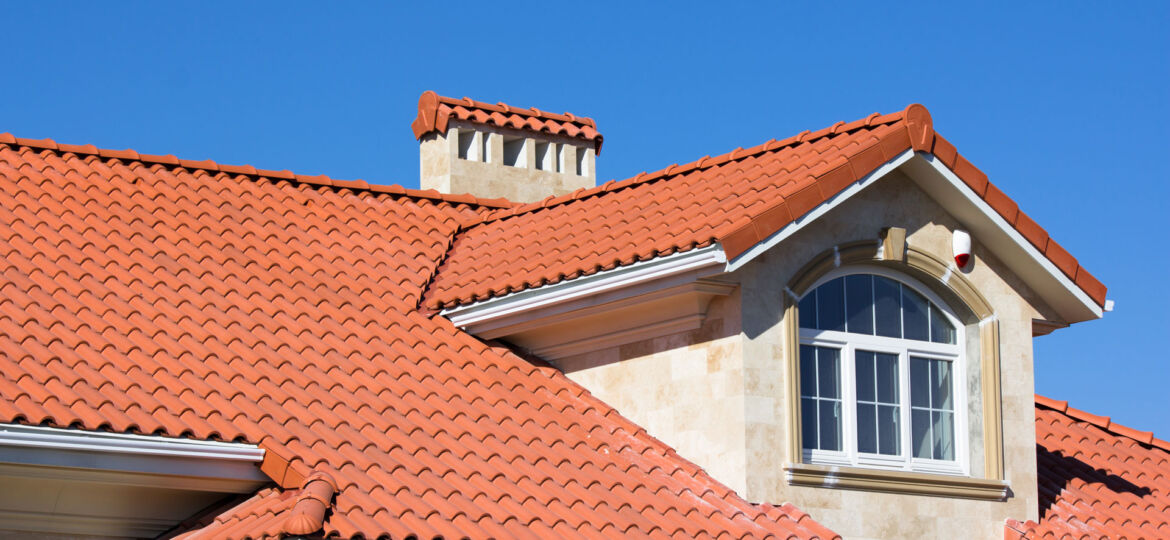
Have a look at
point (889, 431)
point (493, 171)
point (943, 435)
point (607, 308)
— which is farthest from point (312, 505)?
point (493, 171)

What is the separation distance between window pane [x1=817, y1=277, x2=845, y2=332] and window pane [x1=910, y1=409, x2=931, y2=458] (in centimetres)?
101

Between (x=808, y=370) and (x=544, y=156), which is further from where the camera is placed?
(x=544, y=156)

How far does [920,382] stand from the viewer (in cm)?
1402

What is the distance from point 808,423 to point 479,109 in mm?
7133

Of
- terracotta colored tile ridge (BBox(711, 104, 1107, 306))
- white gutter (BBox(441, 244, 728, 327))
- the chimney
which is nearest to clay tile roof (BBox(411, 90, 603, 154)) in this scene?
the chimney

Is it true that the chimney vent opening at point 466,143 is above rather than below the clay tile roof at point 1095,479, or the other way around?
above

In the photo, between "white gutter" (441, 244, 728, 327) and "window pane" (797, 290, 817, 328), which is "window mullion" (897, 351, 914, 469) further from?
"white gutter" (441, 244, 728, 327)

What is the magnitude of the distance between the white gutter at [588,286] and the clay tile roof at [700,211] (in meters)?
0.06

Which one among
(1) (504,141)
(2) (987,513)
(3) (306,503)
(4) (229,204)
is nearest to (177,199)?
(4) (229,204)

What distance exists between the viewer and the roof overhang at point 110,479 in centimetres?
1037

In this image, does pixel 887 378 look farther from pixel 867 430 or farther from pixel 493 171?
pixel 493 171

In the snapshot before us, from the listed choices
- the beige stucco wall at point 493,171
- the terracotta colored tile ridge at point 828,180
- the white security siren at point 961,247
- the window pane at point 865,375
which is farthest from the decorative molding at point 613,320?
the beige stucco wall at point 493,171

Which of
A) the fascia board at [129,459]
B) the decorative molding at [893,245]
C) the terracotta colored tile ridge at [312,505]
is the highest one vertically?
the decorative molding at [893,245]

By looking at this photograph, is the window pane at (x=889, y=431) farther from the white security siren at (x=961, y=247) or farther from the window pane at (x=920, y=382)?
the white security siren at (x=961, y=247)
